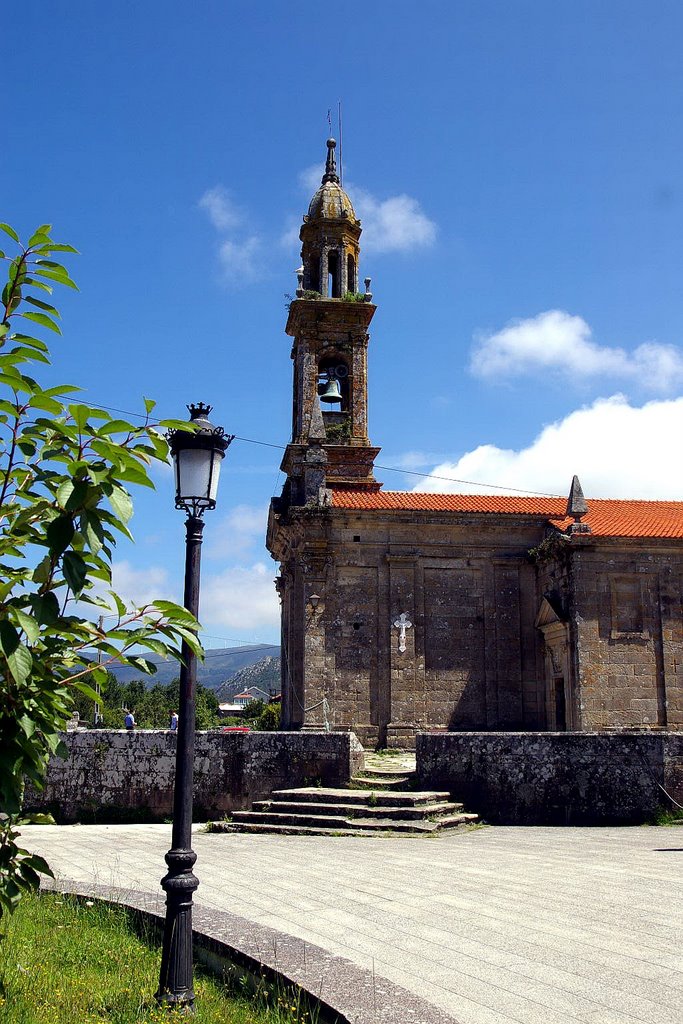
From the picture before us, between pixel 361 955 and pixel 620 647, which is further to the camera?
pixel 620 647

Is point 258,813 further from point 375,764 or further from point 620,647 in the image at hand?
point 620,647

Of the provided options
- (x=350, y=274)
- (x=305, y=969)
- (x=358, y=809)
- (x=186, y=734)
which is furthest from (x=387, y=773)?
(x=350, y=274)

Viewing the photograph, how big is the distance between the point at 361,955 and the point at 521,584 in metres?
19.5

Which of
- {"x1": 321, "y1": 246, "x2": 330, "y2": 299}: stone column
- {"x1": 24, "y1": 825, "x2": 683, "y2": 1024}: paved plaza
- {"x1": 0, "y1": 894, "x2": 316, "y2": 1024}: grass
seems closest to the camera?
{"x1": 0, "y1": 894, "x2": 316, "y2": 1024}: grass

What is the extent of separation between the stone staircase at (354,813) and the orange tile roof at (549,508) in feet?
34.9

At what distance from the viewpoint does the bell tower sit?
93.6 ft

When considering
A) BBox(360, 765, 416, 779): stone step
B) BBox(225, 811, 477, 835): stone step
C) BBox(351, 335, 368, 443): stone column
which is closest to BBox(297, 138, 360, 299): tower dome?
BBox(351, 335, 368, 443): stone column

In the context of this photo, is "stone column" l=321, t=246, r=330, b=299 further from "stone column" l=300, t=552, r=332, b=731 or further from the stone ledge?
the stone ledge

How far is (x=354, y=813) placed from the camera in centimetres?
1390

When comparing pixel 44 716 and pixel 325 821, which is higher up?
pixel 44 716

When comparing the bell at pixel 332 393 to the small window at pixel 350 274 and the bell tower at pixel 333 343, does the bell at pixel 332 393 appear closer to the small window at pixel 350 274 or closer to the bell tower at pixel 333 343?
the bell tower at pixel 333 343

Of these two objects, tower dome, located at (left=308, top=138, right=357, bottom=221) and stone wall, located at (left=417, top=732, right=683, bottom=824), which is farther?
tower dome, located at (left=308, top=138, right=357, bottom=221)

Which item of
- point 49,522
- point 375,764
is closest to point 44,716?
point 49,522

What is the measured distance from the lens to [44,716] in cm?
325
